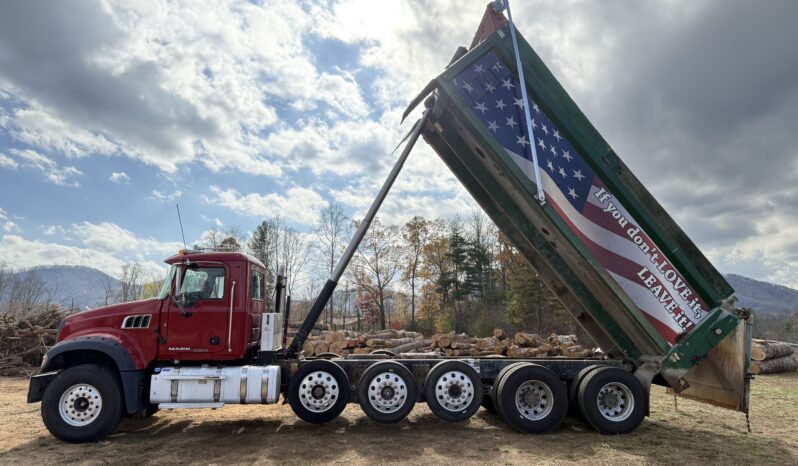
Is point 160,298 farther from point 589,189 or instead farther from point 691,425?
point 691,425

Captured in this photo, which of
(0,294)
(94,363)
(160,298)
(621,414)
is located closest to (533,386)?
(621,414)

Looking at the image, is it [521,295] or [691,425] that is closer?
[691,425]

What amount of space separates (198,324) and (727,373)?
23.9 ft

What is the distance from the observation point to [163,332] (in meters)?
6.71

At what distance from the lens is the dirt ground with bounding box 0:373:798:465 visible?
18.6ft

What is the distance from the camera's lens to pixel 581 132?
23.0 ft

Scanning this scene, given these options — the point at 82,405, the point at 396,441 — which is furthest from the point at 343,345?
the point at 82,405

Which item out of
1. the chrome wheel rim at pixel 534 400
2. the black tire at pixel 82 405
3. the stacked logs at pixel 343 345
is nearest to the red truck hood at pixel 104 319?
the black tire at pixel 82 405

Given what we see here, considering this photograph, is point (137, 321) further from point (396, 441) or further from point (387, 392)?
point (396, 441)

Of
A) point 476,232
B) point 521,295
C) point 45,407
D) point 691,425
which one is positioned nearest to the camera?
point 45,407

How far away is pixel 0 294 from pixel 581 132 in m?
56.8

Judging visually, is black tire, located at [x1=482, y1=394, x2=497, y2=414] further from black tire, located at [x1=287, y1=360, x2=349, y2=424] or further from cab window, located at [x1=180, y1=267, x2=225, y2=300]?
cab window, located at [x1=180, y1=267, x2=225, y2=300]

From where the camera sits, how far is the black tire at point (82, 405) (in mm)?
6230

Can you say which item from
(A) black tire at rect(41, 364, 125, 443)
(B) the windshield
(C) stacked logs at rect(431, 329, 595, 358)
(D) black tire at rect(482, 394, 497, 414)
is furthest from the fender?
(C) stacked logs at rect(431, 329, 595, 358)
